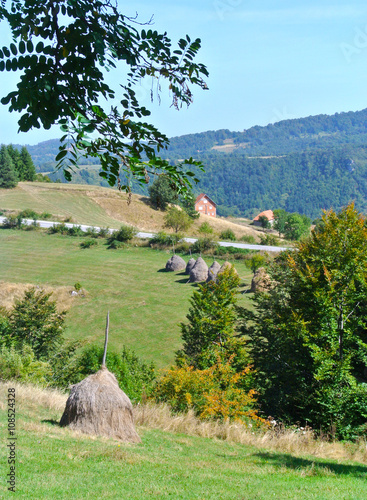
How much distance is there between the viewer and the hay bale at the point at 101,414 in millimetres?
9250


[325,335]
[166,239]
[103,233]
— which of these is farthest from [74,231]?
[325,335]

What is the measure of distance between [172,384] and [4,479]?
10381 millimetres

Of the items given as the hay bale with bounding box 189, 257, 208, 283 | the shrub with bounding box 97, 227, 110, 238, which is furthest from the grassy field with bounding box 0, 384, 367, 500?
the shrub with bounding box 97, 227, 110, 238

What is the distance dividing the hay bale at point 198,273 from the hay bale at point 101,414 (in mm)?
31946

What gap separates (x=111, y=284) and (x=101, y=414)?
3342cm

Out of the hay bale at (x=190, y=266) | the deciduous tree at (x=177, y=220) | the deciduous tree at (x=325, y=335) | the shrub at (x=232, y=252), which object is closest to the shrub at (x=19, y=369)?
the deciduous tree at (x=325, y=335)

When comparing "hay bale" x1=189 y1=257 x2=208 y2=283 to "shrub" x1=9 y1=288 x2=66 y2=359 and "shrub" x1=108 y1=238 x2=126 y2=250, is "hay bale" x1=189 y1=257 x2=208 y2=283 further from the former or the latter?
"shrub" x1=9 y1=288 x2=66 y2=359

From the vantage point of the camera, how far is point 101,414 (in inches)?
368

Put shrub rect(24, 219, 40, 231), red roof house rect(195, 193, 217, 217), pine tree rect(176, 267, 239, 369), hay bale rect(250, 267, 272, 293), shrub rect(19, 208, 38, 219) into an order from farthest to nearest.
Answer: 1. red roof house rect(195, 193, 217, 217)
2. shrub rect(19, 208, 38, 219)
3. shrub rect(24, 219, 40, 231)
4. hay bale rect(250, 267, 272, 293)
5. pine tree rect(176, 267, 239, 369)

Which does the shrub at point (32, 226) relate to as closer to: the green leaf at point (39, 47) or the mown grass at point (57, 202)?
the mown grass at point (57, 202)

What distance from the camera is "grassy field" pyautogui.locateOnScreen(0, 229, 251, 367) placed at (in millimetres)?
30234

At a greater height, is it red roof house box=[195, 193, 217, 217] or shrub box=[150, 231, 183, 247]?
red roof house box=[195, 193, 217, 217]

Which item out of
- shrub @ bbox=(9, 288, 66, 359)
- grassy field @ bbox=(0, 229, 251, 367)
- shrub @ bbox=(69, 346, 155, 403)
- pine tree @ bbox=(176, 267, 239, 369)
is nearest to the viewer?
shrub @ bbox=(69, 346, 155, 403)

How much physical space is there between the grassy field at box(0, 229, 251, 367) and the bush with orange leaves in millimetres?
9034
